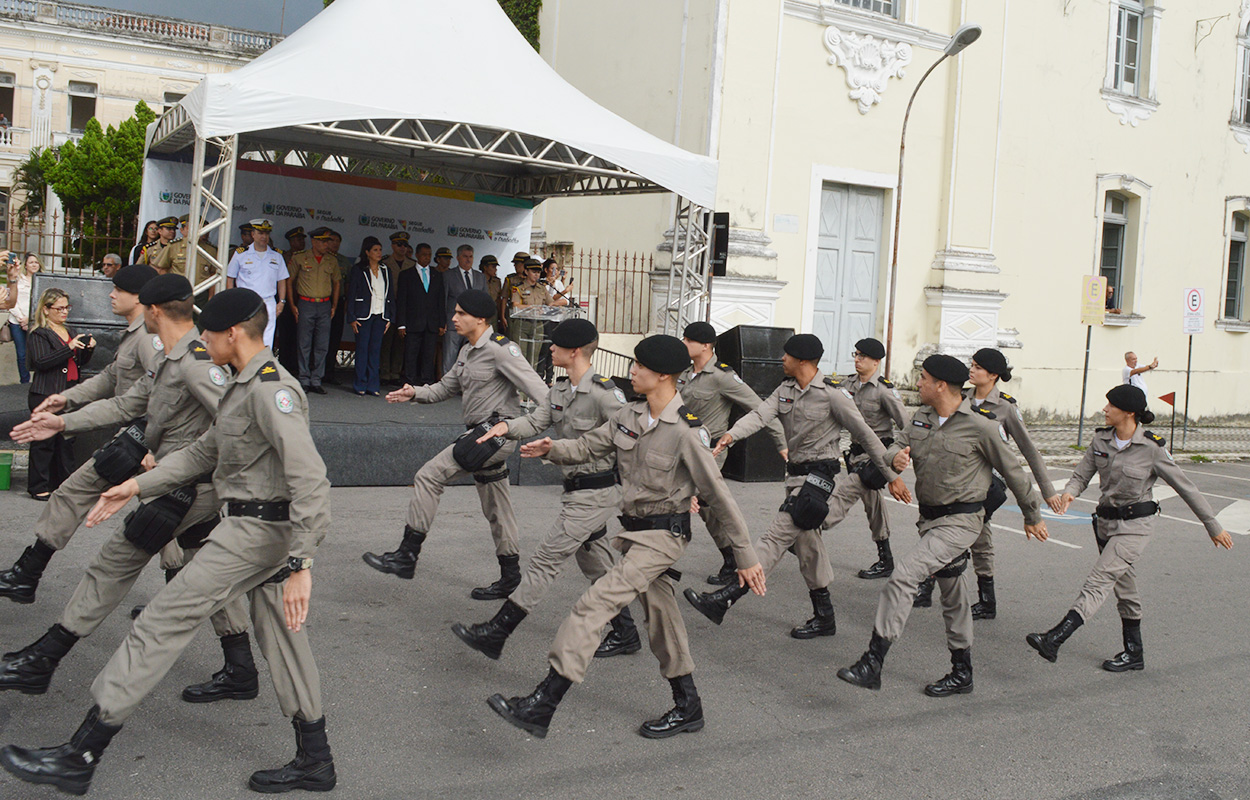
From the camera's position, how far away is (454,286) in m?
13.6

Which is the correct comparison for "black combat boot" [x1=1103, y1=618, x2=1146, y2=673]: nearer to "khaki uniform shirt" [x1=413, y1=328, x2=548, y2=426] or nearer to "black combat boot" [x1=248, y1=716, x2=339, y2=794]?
"khaki uniform shirt" [x1=413, y1=328, x2=548, y2=426]

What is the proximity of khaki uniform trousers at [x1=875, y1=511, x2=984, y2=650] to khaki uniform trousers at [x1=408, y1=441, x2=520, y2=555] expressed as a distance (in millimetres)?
2409

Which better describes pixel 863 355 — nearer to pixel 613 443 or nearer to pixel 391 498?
pixel 613 443

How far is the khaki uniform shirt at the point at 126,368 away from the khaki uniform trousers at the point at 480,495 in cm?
173

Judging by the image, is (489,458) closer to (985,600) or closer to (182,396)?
(182,396)

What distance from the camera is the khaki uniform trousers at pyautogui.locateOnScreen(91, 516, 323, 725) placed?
3709mm

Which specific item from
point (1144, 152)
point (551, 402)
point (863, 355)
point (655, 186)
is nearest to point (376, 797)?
point (551, 402)

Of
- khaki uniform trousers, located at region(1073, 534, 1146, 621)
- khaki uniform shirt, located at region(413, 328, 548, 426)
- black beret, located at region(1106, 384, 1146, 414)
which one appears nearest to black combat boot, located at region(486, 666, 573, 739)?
khaki uniform shirt, located at region(413, 328, 548, 426)

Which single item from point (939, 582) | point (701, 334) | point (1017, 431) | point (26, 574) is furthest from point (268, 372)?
point (1017, 431)

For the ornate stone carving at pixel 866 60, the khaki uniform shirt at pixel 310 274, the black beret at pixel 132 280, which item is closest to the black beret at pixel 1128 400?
the black beret at pixel 132 280

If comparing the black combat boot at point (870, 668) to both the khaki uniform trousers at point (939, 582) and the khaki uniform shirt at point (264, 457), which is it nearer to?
the khaki uniform trousers at point (939, 582)

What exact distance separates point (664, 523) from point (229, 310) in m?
2.05

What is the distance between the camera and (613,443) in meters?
5.00

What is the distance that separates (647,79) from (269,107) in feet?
27.7
